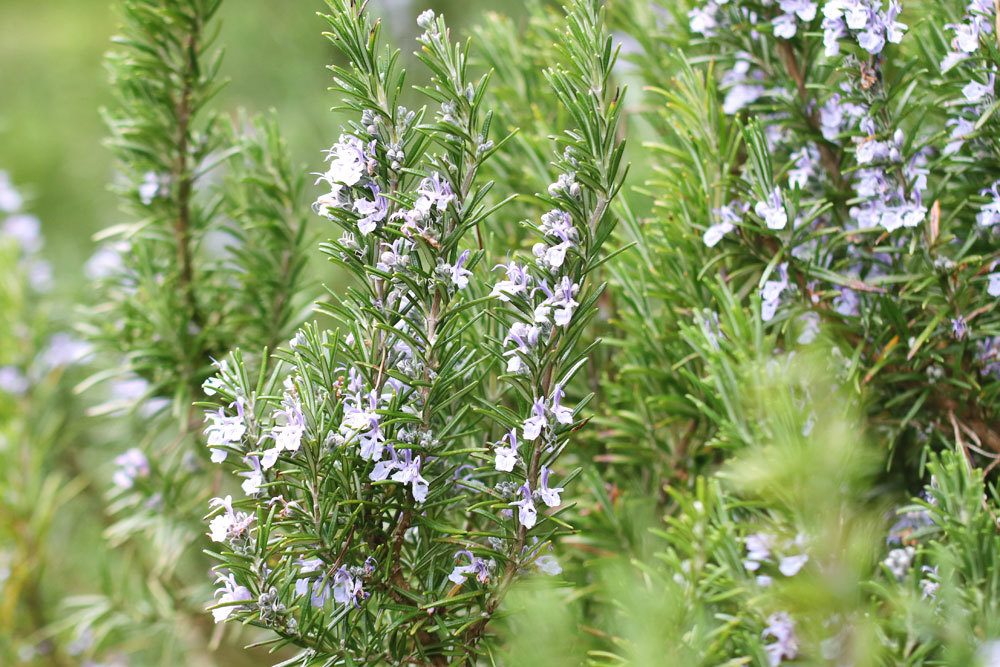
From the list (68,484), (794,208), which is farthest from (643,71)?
(68,484)

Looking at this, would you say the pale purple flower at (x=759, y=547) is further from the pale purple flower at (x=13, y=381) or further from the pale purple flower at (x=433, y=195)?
the pale purple flower at (x=13, y=381)

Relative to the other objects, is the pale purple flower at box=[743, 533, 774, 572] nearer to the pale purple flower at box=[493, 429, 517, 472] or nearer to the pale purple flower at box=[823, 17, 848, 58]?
the pale purple flower at box=[493, 429, 517, 472]

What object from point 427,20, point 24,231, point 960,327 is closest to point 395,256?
point 427,20

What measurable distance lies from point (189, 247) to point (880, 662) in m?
0.64

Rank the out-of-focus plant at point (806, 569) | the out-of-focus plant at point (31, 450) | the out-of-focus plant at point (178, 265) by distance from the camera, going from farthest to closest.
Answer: the out-of-focus plant at point (31, 450), the out-of-focus plant at point (178, 265), the out-of-focus plant at point (806, 569)

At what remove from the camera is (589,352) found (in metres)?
0.47

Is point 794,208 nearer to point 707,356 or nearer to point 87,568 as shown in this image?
point 707,356

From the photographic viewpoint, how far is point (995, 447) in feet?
1.81

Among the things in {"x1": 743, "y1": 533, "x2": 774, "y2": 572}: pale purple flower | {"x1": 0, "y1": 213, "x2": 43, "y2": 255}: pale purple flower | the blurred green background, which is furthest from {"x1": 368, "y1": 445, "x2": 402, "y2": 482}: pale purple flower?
the blurred green background

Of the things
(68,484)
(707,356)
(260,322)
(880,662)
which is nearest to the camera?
(880,662)

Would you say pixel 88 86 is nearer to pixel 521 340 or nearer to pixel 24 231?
pixel 24 231

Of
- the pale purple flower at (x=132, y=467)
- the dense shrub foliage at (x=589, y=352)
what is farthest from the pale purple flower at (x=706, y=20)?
the pale purple flower at (x=132, y=467)

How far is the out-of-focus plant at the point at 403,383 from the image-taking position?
45cm

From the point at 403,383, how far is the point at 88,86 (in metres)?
1.93
